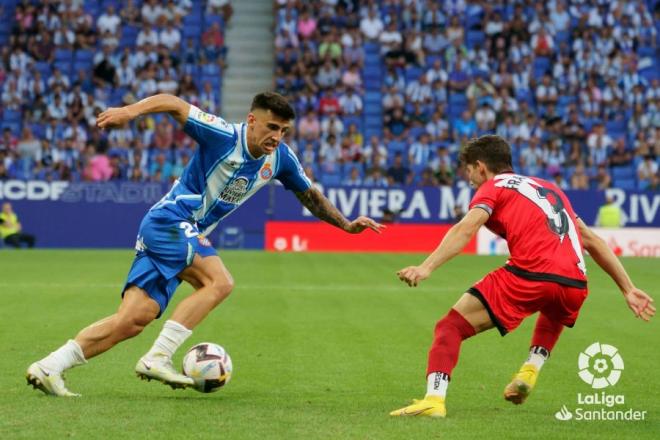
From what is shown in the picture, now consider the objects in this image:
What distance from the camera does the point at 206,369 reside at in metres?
8.18

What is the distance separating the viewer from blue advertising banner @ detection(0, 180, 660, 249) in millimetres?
30328

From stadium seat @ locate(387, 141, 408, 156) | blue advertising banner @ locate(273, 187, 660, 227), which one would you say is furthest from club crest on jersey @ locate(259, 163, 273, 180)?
stadium seat @ locate(387, 141, 408, 156)

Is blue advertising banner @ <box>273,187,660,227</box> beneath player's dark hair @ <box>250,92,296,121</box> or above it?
beneath

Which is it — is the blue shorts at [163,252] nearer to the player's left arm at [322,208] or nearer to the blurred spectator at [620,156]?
the player's left arm at [322,208]

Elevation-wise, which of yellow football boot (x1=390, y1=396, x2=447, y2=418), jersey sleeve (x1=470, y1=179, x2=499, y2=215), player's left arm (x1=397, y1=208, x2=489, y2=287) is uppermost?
jersey sleeve (x1=470, y1=179, x2=499, y2=215)

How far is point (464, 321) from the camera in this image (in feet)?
24.7

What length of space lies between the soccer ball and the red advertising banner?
70.7 feet

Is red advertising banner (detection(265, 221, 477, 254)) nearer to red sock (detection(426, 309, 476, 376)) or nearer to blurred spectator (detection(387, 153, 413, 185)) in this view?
blurred spectator (detection(387, 153, 413, 185))

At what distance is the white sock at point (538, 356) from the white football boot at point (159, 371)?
91.6 inches

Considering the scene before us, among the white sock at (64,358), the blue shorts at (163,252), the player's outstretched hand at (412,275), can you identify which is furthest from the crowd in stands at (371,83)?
the player's outstretched hand at (412,275)

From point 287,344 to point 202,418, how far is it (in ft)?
A: 14.3

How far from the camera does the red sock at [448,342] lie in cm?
743

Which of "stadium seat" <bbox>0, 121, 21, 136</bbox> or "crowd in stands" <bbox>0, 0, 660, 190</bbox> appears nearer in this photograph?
"crowd in stands" <bbox>0, 0, 660, 190</bbox>

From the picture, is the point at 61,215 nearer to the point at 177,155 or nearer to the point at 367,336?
the point at 177,155
